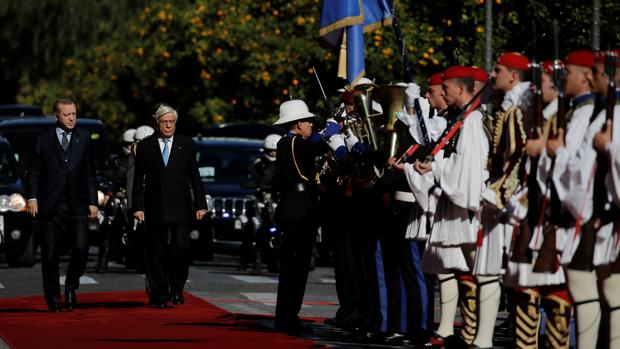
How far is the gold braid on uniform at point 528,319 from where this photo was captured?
10555 millimetres

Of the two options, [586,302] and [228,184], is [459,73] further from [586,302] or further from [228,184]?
[228,184]

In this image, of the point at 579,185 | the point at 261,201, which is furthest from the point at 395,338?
the point at 261,201

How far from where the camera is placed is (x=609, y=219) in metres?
9.52

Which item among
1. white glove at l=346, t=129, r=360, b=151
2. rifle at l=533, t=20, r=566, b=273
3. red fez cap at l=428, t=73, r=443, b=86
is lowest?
rifle at l=533, t=20, r=566, b=273

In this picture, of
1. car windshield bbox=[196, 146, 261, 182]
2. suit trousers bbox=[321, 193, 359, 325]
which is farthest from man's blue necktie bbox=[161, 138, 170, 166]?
car windshield bbox=[196, 146, 261, 182]

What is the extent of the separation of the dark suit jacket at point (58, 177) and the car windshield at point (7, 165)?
26.3 ft

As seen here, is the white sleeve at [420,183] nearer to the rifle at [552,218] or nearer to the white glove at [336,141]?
the white glove at [336,141]

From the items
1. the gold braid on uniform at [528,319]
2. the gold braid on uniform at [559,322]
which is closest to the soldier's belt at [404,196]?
the gold braid on uniform at [528,319]

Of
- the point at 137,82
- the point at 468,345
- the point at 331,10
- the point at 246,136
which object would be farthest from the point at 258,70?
the point at 468,345

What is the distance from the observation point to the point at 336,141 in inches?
540

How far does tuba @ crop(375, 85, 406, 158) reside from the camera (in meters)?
13.0

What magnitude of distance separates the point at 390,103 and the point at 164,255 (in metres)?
4.44

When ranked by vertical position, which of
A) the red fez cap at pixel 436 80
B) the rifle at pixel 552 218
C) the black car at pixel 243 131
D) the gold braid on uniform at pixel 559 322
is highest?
the black car at pixel 243 131

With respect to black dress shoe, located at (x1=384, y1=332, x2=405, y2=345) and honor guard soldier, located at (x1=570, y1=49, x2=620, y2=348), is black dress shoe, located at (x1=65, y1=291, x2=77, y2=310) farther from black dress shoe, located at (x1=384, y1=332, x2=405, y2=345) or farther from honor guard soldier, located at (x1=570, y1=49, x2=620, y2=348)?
honor guard soldier, located at (x1=570, y1=49, x2=620, y2=348)
